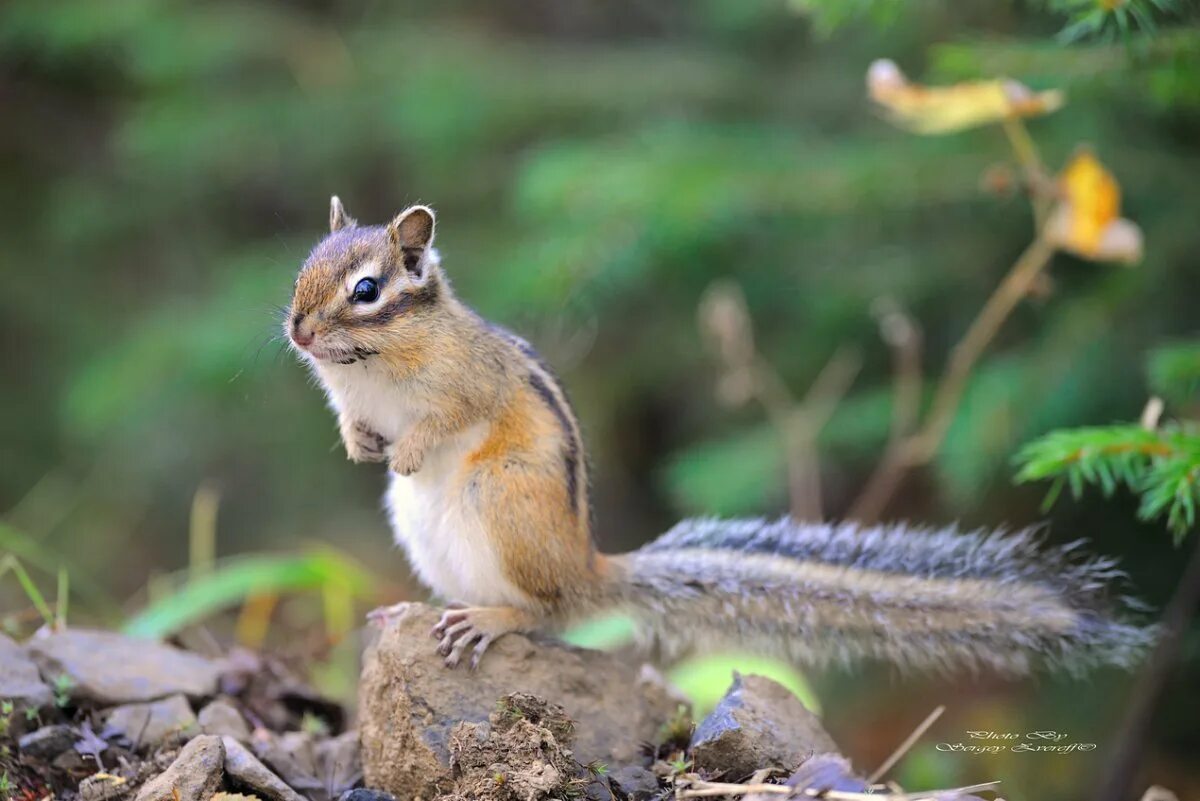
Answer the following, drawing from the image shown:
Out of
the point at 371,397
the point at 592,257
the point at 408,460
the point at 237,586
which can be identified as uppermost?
the point at 592,257

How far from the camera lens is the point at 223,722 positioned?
2.69 metres

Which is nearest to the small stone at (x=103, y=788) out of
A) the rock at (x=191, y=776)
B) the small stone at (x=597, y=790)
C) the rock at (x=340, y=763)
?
the rock at (x=191, y=776)

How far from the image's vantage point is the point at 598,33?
6.87 m

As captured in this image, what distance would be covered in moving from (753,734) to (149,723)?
4.08 ft

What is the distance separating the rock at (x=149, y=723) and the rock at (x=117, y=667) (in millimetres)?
55

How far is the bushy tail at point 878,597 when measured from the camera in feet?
8.70

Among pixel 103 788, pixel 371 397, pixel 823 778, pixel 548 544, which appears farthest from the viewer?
pixel 371 397

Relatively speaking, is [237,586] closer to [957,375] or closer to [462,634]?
[462,634]

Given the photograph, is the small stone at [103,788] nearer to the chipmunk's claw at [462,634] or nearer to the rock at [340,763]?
the rock at [340,763]

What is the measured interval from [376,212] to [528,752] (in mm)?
5177

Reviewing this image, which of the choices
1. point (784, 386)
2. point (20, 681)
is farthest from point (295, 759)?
point (784, 386)

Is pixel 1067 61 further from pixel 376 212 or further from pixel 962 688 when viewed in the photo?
pixel 376 212

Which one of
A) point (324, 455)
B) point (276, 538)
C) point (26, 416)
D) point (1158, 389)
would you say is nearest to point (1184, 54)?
point (1158, 389)

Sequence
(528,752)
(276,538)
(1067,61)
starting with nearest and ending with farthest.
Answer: (528,752)
(1067,61)
(276,538)
